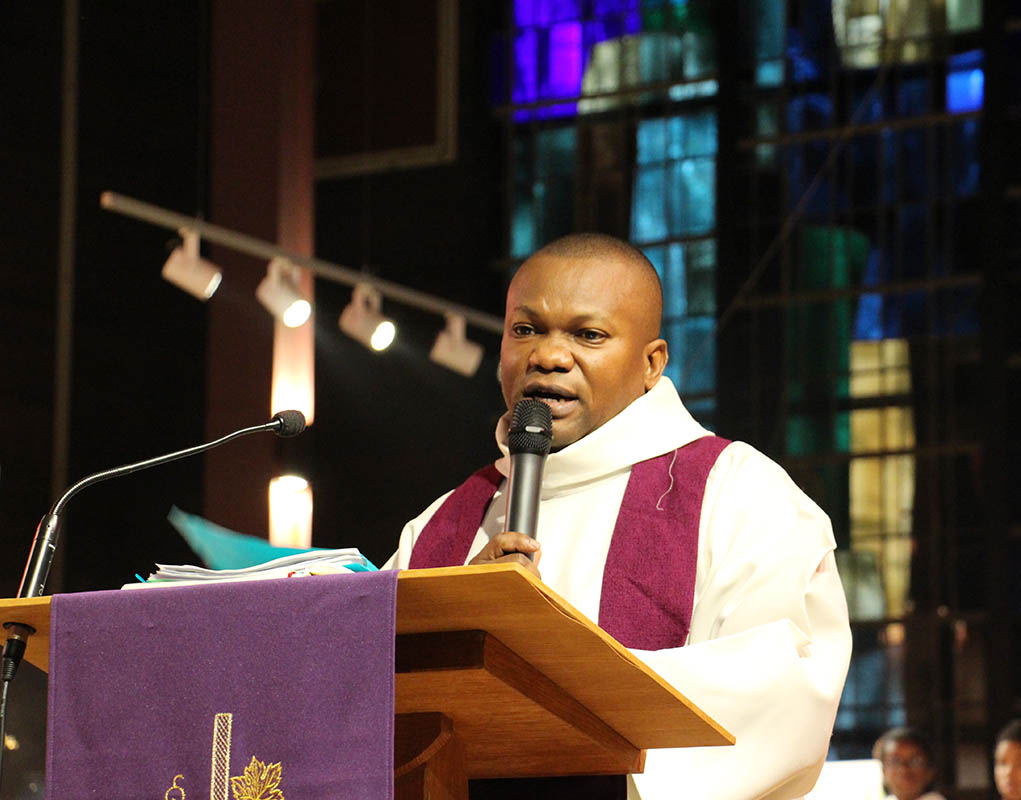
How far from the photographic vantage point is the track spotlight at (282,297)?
27.3 ft

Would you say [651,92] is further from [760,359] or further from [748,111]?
[760,359]

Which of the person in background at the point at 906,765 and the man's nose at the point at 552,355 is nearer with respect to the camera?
the man's nose at the point at 552,355

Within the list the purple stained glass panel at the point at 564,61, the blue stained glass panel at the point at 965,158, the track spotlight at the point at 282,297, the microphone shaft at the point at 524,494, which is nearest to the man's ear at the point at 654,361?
the microphone shaft at the point at 524,494

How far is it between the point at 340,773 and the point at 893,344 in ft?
33.2

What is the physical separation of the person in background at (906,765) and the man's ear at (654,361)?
4505 millimetres

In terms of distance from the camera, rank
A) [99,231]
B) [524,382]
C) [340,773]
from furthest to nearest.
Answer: [99,231]
[524,382]
[340,773]

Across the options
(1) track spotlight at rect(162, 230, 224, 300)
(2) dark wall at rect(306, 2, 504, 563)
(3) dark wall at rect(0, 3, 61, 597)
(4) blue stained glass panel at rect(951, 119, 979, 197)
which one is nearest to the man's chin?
(1) track spotlight at rect(162, 230, 224, 300)

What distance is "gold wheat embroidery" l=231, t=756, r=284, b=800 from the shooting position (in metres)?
1.70

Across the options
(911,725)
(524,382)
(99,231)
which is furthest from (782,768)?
(911,725)

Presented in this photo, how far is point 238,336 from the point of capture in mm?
10086

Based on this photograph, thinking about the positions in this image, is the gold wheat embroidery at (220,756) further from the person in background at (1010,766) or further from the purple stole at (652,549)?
the person in background at (1010,766)

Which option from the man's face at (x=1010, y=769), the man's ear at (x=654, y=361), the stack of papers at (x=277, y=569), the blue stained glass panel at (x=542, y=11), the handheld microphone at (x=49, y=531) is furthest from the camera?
the blue stained glass panel at (x=542, y=11)

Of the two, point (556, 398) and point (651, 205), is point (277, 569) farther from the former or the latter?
point (651, 205)

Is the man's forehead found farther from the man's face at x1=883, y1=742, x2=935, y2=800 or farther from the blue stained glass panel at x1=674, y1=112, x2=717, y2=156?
the blue stained glass panel at x1=674, y1=112, x2=717, y2=156
